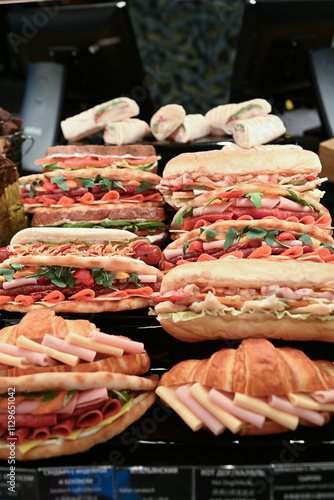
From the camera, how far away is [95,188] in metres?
3.64

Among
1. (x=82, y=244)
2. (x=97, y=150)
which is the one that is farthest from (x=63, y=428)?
(x=97, y=150)

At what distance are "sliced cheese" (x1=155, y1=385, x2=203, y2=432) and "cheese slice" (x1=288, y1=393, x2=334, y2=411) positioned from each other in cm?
37

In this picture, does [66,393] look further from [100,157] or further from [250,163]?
[100,157]

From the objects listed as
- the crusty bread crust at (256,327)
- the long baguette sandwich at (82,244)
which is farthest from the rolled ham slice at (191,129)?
the crusty bread crust at (256,327)

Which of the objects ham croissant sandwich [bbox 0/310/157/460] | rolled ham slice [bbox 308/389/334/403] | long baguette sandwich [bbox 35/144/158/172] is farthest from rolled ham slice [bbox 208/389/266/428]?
long baguette sandwich [bbox 35/144/158/172]

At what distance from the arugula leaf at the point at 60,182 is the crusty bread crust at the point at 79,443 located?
2.07 metres

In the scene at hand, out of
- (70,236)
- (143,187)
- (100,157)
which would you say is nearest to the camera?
(70,236)

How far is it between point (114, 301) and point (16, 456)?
3.45 feet

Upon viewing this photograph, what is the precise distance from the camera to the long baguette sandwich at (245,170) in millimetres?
3189

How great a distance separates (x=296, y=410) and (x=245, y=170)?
1.78m

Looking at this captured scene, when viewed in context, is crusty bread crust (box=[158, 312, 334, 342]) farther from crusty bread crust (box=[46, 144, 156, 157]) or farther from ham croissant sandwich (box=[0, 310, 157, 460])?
crusty bread crust (box=[46, 144, 156, 157])

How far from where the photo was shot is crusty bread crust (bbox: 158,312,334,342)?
2.24 meters

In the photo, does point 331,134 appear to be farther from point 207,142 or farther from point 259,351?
point 259,351

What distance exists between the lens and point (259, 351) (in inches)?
77.3
